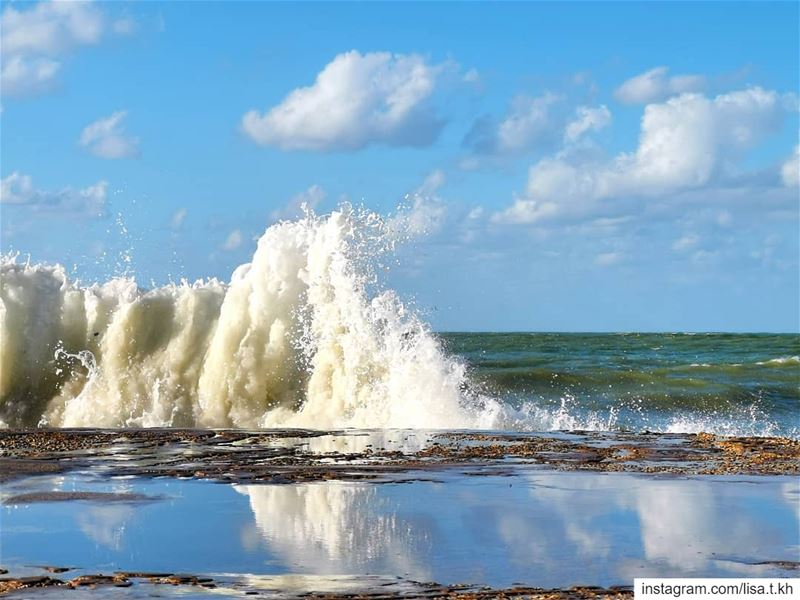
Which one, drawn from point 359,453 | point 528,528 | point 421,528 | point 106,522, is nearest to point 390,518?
point 421,528

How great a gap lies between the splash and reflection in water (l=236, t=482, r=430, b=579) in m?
12.0

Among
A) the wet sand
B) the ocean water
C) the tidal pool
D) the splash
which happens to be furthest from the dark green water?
the tidal pool

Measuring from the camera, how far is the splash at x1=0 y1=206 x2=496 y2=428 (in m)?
26.4

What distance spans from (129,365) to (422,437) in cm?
1134

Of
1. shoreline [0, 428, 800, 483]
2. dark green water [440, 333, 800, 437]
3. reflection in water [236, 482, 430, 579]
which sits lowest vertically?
reflection in water [236, 482, 430, 579]

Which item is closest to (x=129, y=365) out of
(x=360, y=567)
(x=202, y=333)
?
(x=202, y=333)

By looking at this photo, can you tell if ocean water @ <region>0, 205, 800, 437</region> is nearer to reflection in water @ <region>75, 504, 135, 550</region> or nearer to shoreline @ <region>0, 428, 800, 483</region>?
shoreline @ <region>0, 428, 800, 483</region>

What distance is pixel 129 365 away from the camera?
29.4 m

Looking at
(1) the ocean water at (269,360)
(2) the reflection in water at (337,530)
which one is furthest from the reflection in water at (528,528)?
(1) the ocean water at (269,360)

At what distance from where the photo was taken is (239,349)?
1145 inches

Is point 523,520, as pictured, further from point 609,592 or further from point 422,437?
point 422,437

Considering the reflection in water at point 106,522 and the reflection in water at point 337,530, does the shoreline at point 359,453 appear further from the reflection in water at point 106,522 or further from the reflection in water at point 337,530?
the reflection in water at point 106,522

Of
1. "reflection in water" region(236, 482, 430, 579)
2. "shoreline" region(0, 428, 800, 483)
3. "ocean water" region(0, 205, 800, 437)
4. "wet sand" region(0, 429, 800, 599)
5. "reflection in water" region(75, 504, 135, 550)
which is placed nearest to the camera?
"wet sand" region(0, 429, 800, 599)

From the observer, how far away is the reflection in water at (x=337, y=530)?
9.27m
